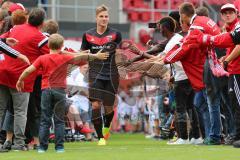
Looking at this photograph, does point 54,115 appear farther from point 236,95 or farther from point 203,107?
point 203,107

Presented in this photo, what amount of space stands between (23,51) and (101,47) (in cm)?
185

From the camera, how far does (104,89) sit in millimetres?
14820

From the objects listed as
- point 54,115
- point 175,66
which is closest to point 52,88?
point 54,115

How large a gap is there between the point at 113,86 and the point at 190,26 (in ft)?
5.75

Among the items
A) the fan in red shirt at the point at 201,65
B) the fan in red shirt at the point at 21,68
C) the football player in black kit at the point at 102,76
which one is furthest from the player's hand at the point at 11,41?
the fan in red shirt at the point at 201,65

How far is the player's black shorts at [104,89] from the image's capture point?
14.7m

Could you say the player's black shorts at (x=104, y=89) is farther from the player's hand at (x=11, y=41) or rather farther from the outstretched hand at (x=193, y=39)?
the player's hand at (x=11, y=41)

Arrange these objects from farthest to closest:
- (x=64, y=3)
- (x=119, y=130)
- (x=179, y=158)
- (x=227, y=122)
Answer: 1. (x=64, y=3)
2. (x=119, y=130)
3. (x=227, y=122)
4. (x=179, y=158)

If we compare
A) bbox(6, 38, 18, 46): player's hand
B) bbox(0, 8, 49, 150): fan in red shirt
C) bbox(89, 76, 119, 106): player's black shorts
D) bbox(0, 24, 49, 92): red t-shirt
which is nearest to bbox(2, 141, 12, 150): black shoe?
bbox(0, 8, 49, 150): fan in red shirt

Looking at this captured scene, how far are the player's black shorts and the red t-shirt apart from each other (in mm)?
1524

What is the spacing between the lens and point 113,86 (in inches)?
→ 582

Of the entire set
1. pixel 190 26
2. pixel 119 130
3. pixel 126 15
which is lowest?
pixel 119 130

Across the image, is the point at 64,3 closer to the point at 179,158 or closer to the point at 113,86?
the point at 113,86

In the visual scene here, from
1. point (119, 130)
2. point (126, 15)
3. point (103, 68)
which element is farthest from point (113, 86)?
point (126, 15)
